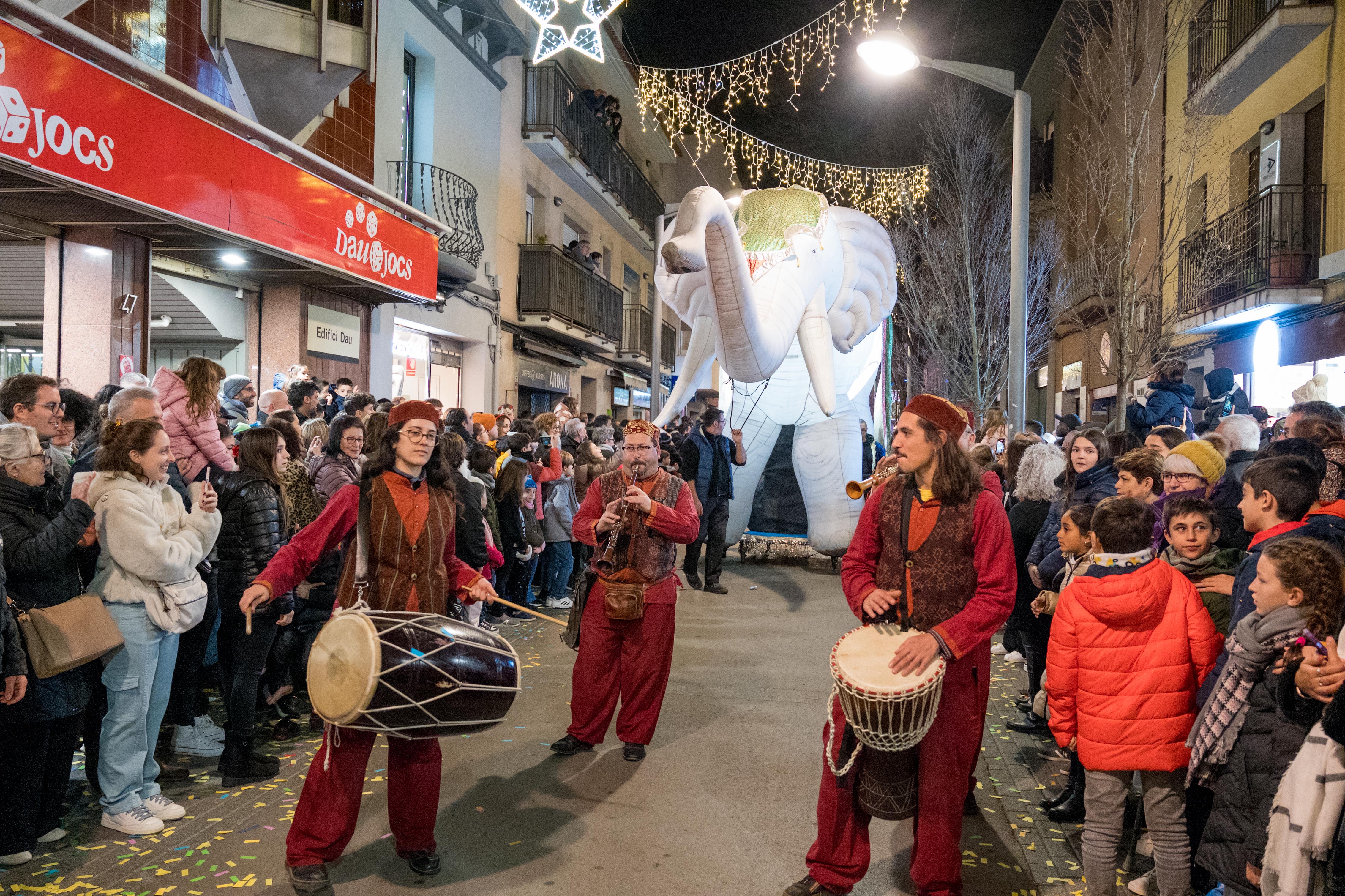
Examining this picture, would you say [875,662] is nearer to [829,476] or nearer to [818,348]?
[818,348]

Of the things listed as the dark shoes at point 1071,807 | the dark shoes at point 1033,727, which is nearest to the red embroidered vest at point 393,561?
the dark shoes at point 1071,807

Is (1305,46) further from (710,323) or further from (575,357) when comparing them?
(575,357)

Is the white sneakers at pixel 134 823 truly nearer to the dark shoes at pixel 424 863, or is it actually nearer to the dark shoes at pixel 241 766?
the dark shoes at pixel 241 766

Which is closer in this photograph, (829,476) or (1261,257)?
(829,476)

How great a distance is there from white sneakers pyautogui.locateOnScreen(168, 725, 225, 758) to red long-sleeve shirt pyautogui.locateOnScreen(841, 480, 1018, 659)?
3.42m

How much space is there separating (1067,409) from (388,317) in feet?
57.5

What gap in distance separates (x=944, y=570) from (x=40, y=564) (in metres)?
3.38

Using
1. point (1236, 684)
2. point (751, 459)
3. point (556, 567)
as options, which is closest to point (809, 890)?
point (1236, 684)

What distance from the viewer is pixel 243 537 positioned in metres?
4.73

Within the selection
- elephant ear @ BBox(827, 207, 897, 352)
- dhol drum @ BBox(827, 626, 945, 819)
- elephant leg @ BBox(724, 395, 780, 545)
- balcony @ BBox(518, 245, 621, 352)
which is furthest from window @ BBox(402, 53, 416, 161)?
dhol drum @ BBox(827, 626, 945, 819)

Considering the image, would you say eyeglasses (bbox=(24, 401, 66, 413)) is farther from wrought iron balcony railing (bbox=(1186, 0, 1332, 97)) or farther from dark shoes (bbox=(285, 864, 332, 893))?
wrought iron balcony railing (bbox=(1186, 0, 1332, 97))

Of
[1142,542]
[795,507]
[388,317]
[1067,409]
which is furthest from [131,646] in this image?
[1067,409]

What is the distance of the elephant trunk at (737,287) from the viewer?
19.7 feet

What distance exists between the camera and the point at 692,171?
34125 millimetres
